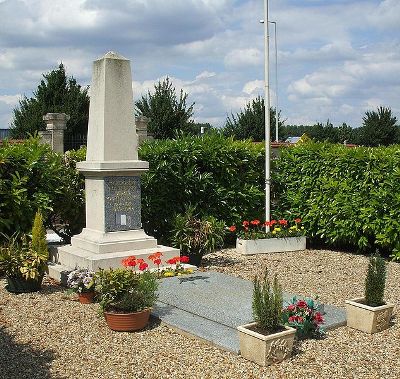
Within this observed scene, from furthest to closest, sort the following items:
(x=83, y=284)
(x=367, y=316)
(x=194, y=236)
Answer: (x=194, y=236)
(x=83, y=284)
(x=367, y=316)

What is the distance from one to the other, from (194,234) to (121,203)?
5.63 ft

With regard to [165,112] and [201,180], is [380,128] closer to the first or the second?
[165,112]

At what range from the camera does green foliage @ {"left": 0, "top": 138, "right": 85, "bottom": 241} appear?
9.43 meters

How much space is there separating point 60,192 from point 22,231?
962 mm

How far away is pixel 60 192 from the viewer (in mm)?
10023

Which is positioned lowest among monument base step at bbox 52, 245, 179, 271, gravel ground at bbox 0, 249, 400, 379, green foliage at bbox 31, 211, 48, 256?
gravel ground at bbox 0, 249, 400, 379

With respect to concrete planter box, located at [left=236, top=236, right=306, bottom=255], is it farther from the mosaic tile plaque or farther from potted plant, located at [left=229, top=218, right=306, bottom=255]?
the mosaic tile plaque

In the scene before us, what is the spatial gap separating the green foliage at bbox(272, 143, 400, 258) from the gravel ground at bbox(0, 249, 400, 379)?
326 cm

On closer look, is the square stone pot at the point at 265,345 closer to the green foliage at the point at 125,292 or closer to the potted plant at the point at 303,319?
the potted plant at the point at 303,319

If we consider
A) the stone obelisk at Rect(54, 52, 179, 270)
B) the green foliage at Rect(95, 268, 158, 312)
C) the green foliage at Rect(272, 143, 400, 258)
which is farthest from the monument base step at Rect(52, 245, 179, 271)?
the green foliage at Rect(272, 143, 400, 258)

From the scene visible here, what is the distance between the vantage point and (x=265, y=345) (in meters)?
5.24

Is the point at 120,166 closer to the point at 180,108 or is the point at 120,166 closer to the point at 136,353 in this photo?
the point at 136,353

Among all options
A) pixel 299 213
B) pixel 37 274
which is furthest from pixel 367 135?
pixel 37 274

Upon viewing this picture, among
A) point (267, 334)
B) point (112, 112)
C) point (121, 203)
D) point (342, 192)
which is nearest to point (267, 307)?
point (267, 334)
